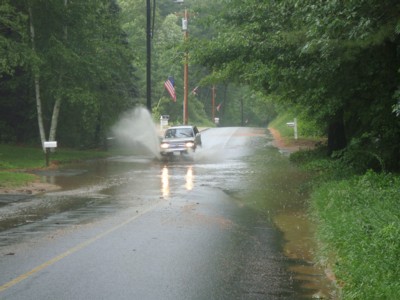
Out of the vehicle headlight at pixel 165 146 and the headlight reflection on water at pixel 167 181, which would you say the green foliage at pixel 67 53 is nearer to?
the vehicle headlight at pixel 165 146

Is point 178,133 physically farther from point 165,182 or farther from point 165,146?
point 165,182

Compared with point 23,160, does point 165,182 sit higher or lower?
lower

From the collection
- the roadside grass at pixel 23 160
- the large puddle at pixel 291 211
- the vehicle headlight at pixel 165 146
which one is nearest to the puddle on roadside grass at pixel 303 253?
the large puddle at pixel 291 211

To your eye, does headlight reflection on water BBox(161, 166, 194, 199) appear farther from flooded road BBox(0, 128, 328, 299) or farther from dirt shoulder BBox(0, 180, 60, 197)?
dirt shoulder BBox(0, 180, 60, 197)

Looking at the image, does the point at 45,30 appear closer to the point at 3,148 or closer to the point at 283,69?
the point at 3,148

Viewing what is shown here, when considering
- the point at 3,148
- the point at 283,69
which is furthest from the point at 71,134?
the point at 283,69

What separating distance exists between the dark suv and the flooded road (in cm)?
893

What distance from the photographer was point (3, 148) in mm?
29594

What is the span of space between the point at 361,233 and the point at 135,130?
30.9 metres

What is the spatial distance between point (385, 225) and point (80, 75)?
2122 centimetres

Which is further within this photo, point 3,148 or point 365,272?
point 3,148

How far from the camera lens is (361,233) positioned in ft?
26.5

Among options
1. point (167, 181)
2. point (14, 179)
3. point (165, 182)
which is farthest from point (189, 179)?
point (14, 179)

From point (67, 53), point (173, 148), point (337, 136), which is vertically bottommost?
point (173, 148)
